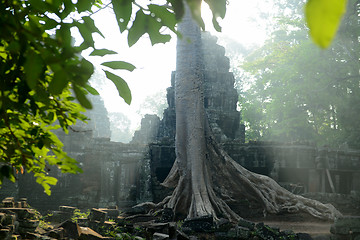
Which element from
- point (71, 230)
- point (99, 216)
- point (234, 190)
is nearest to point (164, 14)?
point (71, 230)

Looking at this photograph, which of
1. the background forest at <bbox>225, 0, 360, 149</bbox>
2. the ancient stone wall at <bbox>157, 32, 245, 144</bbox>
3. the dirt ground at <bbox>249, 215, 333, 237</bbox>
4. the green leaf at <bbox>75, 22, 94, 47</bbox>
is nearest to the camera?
the green leaf at <bbox>75, 22, 94, 47</bbox>

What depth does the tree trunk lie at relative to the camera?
899 centimetres

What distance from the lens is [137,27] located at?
6.14 feet

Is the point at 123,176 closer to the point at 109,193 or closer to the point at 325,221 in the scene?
the point at 109,193

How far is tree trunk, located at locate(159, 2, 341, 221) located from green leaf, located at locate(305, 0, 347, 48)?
26.7 ft

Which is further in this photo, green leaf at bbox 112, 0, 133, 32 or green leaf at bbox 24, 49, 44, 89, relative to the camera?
green leaf at bbox 112, 0, 133, 32

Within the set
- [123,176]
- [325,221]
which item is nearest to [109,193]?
[123,176]

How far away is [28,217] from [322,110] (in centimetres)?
2067

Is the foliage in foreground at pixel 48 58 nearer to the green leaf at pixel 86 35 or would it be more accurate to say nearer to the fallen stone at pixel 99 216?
the green leaf at pixel 86 35

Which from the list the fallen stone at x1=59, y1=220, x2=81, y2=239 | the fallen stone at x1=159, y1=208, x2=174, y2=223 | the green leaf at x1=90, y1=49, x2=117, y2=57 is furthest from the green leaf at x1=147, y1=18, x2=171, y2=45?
the fallen stone at x1=159, y1=208, x2=174, y2=223

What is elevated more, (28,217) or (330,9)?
(330,9)

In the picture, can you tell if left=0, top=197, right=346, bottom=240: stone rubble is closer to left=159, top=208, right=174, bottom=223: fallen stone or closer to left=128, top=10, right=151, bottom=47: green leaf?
left=159, top=208, right=174, bottom=223: fallen stone

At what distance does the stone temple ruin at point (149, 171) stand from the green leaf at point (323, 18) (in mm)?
12105

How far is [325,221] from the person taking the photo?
9.73 m
